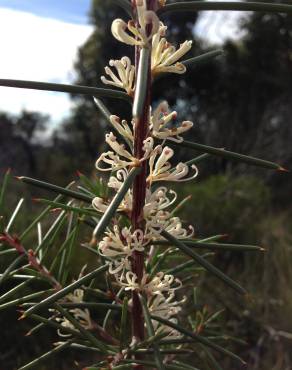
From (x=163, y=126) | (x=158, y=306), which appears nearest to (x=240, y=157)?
(x=163, y=126)

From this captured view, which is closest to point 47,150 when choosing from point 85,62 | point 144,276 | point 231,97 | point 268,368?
point 85,62

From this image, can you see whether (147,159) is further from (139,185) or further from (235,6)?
(235,6)

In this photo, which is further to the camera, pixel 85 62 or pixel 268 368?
pixel 85 62

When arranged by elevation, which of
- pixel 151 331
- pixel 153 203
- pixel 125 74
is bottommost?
pixel 151 331

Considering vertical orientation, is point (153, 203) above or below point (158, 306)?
above

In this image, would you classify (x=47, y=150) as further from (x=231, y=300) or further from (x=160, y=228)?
(x=160, y=228)

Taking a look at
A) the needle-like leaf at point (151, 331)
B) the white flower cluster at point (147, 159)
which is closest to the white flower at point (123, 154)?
the white flower cluster at point (147, 159)

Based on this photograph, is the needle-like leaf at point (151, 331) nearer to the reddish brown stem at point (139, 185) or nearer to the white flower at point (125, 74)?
the reddish brown stem at point (139, 185)
